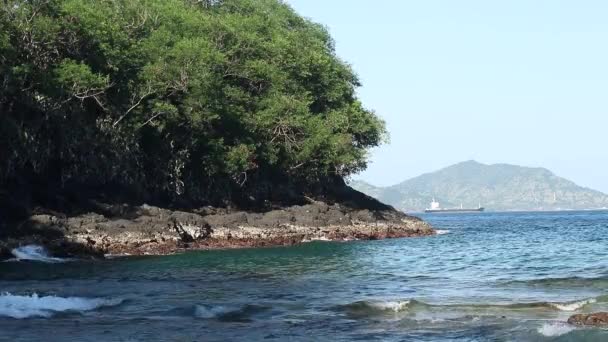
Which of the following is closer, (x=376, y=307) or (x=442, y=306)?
(x=376, y=307)

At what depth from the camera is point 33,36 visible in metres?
39.2

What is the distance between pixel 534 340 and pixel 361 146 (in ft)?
187

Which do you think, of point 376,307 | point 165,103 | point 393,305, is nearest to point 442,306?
point 393,305

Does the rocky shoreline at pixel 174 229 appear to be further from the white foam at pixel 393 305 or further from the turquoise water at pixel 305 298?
the white foam at pixel 393 305

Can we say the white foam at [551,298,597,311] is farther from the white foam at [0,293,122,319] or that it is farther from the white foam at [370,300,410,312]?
the white foam at [0,293,122,319]

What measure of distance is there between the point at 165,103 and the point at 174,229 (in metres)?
8.05

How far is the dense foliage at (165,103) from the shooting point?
40.1m

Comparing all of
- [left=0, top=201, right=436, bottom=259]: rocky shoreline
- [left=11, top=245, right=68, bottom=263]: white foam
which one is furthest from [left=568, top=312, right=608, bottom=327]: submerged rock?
[left=0, top=201, right=436, bottom=259]: rocky shoreline

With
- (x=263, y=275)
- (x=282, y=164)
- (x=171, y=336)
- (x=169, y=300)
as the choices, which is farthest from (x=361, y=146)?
(x=171, y=336)

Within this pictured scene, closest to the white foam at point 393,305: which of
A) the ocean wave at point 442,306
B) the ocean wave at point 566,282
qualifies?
the ocean wave at point 442,306

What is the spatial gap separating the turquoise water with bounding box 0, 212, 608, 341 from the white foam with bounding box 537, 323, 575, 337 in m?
0.04

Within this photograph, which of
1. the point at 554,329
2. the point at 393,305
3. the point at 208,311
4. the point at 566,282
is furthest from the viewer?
the point at 566,282

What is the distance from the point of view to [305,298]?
22.0 metres

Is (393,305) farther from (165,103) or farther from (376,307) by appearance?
(165,103)
